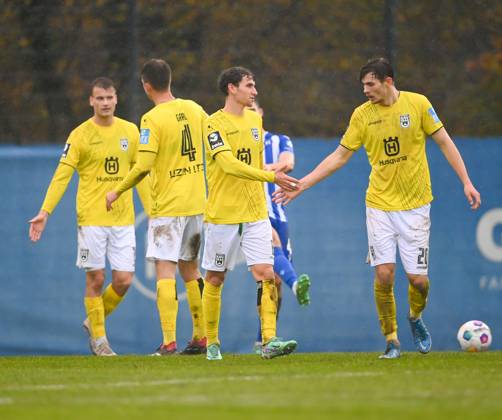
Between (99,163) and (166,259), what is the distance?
135cm

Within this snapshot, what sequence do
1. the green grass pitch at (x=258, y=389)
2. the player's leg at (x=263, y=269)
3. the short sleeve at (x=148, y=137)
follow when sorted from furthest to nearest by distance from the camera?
the short sleeve at (x=148, y=137) < the player's leg at (x=263, y=269) < the green grass pitch at (x=258, y=389)

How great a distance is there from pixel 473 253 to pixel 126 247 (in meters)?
3.68

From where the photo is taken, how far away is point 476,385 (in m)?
7.68

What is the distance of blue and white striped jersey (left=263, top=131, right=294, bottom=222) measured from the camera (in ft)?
39.9

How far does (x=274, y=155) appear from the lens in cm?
1224

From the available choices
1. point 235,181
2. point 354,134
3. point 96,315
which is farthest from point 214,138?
point 96,315

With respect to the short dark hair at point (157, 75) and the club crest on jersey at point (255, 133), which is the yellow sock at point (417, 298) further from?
the short dark hair at point (157, 75)

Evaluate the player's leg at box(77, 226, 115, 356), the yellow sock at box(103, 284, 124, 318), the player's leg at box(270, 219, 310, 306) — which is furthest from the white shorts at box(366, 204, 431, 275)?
the yellow sock at box(103, 284, 124, 318)

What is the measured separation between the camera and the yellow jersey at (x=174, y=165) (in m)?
10.8

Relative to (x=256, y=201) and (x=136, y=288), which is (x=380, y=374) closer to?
(x=256, y=201)

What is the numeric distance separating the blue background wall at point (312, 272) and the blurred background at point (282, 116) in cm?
1

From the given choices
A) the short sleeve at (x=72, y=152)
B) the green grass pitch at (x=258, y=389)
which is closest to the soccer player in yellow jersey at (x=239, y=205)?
the green grass pitch at (x=258, y=389)

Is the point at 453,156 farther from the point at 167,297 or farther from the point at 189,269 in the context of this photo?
the point at 167,297

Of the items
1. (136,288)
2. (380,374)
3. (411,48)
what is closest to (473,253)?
(411,48)
